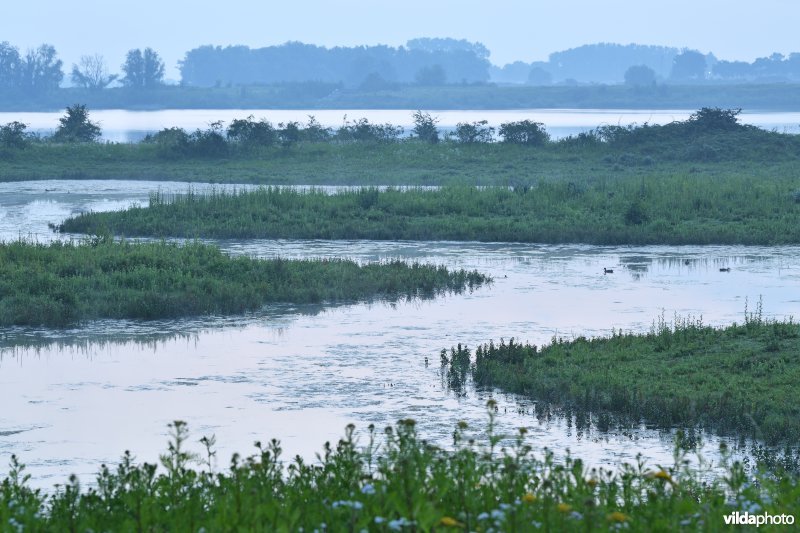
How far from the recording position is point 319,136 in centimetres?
6156

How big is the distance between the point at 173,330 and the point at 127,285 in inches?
105

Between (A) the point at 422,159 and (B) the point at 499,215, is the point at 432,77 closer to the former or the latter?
(A) the point at 422,159

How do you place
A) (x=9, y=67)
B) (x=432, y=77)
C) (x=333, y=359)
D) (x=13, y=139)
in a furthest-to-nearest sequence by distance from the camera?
(x=432, y=77)
(x=9, y=67)
(x=13, y=139)
(x=333, y=359)

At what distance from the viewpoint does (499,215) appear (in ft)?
116

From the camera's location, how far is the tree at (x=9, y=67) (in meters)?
162

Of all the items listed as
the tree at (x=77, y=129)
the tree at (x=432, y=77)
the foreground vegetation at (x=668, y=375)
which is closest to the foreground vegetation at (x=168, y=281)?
the foreground vegetation at (x=668, y=375)

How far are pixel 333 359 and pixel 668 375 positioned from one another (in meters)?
4.86

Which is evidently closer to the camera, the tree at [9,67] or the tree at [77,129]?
the tree at [77,129]

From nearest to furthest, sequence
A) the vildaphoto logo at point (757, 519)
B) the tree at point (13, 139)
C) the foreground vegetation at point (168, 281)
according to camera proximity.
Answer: the vildaphoto logo at point (757, 519) → the foreground vegetation at point (168, 281) → the tree at point (13, 139)

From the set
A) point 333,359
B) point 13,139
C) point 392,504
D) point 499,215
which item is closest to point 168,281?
point 333,359

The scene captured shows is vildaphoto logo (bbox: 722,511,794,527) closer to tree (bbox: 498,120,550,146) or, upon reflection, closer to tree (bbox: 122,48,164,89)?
tree (bbox: 498,120,550,146)

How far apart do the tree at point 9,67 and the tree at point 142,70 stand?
45.3 ft

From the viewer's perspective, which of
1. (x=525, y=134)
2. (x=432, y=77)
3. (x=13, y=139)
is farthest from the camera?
(x=432, y=77)

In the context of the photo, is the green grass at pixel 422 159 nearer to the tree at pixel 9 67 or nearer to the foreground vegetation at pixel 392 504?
the foreground vegetation at pixel 392 504
